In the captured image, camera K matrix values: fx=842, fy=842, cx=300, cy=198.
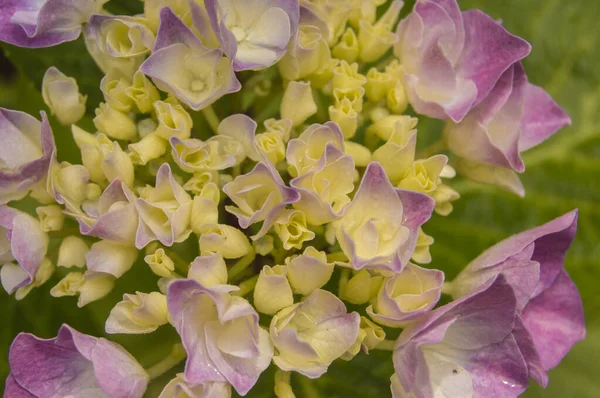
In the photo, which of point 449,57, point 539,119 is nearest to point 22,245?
point 449,57

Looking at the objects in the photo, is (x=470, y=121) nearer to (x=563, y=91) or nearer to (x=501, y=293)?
(x=501, y=293)

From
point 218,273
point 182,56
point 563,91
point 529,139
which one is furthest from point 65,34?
point 563,91

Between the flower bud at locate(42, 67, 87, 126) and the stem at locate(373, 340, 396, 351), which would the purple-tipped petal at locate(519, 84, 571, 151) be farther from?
the flower bud at locate(42, 67, 87, 126)

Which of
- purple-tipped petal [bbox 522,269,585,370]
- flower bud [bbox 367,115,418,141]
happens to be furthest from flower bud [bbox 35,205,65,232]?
purple-tipped petal [bbox 522,269,585,370]

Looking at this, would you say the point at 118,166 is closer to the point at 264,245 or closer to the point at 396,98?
the point at 264,245

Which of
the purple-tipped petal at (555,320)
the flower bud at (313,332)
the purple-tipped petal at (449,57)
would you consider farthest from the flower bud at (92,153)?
the purple-tipped petal at (555,320)

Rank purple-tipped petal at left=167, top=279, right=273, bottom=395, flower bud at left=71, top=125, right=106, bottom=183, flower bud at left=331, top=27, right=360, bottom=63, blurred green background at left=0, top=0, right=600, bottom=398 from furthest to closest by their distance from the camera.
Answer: blurred green background at left=0, top=0, right=600, bottom=398
flower bud at left=331, top=27, right=360, bottom=63
flower bud at left=71, top=125, right=106, bottom=183
purple-tipped petal at left=167, top=279, right=273, bottom=395

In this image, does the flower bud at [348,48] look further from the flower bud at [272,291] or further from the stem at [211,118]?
the flower bud at [272,291]
